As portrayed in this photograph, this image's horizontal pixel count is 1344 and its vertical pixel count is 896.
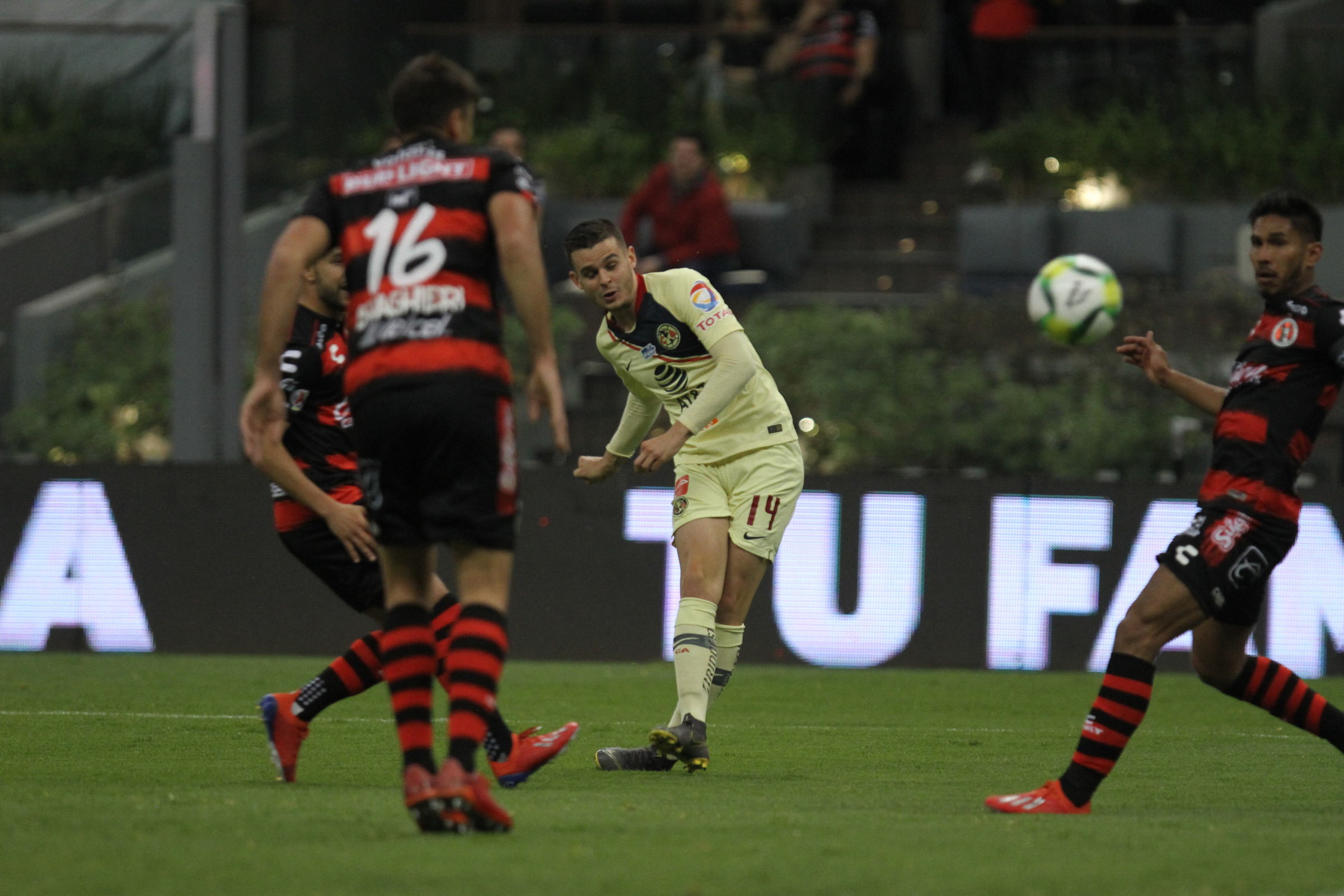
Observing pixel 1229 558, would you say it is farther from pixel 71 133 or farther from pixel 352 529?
pixel 71 133

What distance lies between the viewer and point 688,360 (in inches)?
276

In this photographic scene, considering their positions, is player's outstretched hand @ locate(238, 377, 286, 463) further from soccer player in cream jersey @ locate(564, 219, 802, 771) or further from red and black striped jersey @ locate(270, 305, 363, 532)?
soccer player in cream jersey @ locate(564, 219, 802, 771)

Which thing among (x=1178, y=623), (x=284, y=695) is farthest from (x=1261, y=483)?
(x=284, y=695)

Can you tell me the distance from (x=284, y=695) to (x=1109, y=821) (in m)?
2.79

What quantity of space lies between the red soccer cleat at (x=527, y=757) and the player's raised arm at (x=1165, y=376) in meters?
2.25

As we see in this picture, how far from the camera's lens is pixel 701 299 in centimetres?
686

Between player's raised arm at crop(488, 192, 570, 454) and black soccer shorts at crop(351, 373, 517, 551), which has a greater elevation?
player's raised arm at crop(488, 192, 570, 454)

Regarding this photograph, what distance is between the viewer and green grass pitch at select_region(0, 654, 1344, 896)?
4176 mm

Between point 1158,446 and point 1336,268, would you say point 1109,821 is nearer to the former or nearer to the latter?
point 1158,446

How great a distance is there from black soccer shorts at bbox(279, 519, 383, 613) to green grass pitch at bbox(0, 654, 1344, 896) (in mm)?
633

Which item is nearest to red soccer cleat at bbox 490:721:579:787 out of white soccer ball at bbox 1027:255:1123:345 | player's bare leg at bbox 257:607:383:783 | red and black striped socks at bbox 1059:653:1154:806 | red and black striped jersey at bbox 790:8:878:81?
player's bare leg at bbox 257:607:383:783

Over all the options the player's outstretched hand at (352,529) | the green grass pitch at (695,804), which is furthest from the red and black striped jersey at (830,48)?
the player's outstretched hand at (352,529)

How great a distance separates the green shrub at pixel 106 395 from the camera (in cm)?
1402

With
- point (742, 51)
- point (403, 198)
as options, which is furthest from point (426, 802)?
point (742, 51)
